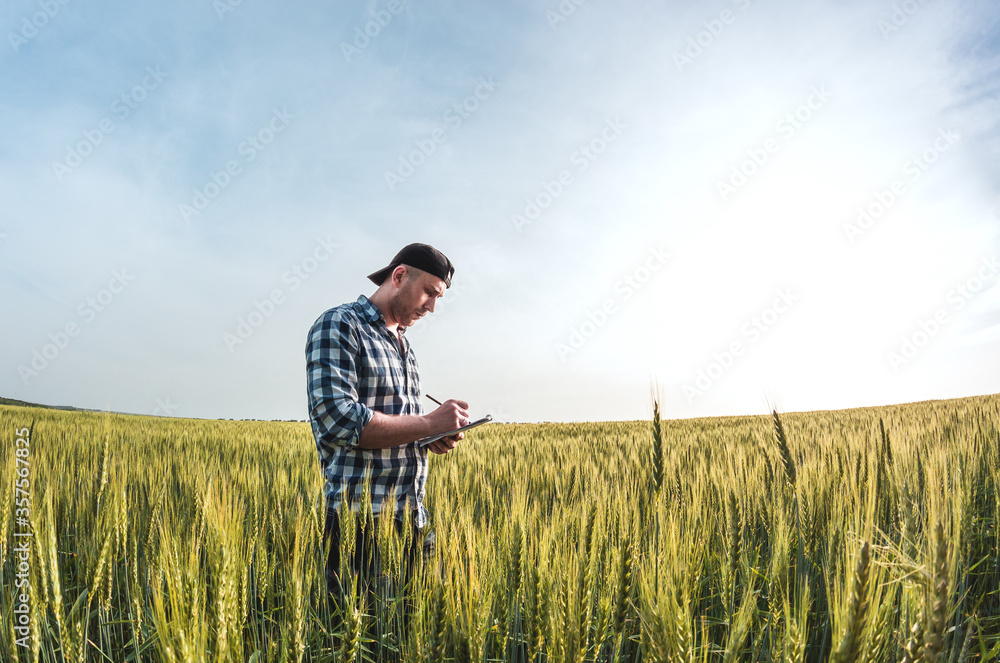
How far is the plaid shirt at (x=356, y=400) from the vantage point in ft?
7.27

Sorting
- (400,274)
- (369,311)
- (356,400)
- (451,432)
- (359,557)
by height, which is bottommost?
(359,557)

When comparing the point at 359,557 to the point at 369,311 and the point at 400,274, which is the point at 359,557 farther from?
the point at 400,274

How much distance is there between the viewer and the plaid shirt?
221 cm

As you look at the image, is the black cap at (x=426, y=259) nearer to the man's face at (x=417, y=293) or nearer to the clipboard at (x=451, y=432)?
the man's face at (x=417, y=293)

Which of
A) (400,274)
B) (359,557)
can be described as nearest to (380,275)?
(400,274)

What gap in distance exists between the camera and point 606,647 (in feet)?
5.38

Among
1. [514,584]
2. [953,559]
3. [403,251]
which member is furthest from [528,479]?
[953,559]

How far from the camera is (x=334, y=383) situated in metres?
2.25

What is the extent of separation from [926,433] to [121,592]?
6120mm

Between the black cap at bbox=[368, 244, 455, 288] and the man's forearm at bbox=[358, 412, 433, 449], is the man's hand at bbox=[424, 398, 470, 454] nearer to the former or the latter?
the man's forearm at bbox=[358, 412, 433, 449]

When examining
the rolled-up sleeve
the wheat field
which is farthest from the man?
the wheat field

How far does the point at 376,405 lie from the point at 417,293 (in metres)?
0.57

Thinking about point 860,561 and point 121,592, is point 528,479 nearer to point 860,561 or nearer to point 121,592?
point 121,592

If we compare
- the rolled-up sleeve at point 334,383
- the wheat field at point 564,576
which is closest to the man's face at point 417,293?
the rolled-up sleeve at point 334,383
